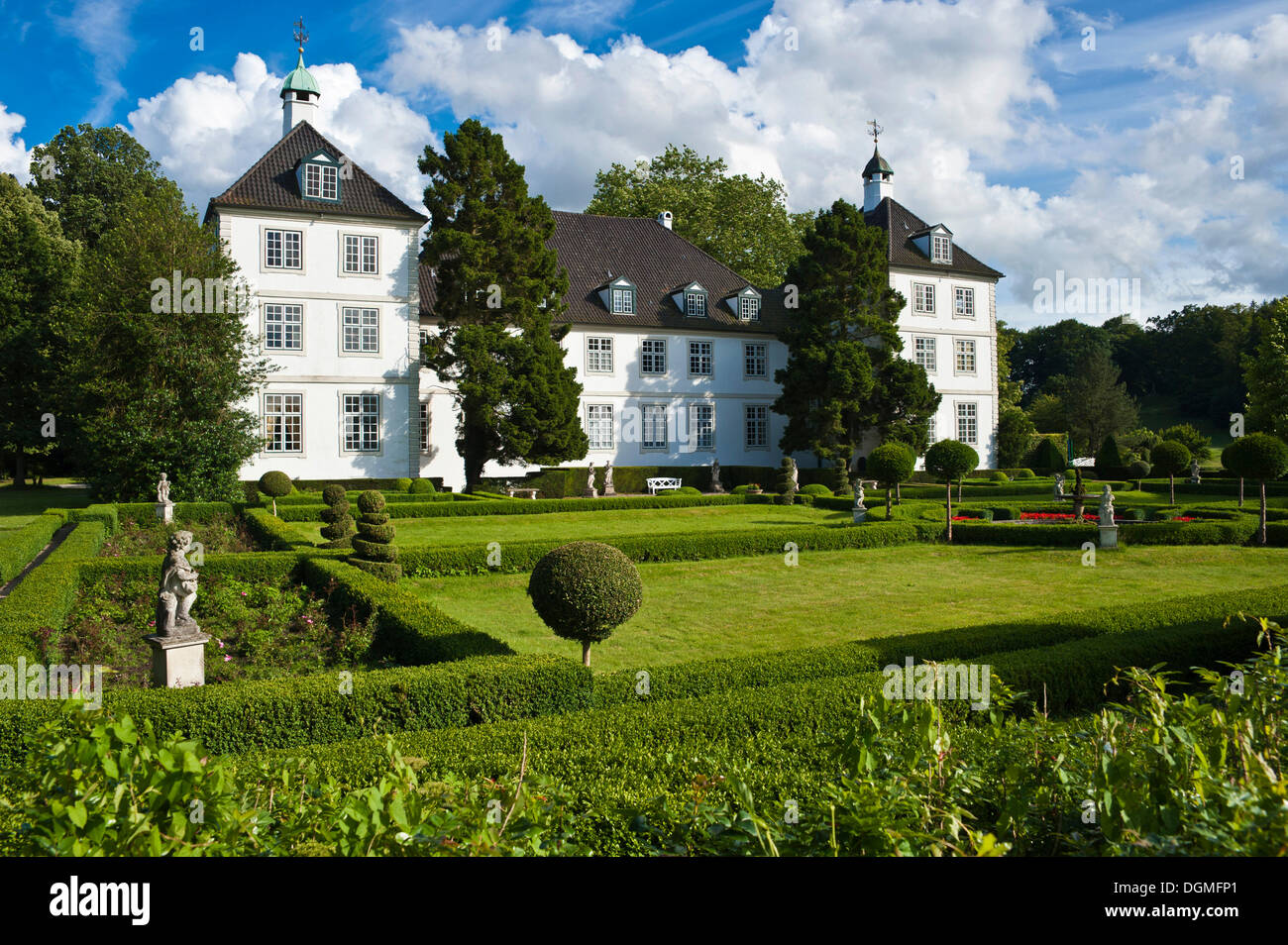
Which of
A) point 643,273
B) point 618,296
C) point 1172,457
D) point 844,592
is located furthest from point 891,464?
point 643,273

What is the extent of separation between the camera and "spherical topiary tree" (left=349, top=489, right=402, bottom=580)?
45.2 ft

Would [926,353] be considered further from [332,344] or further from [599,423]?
[332,344]

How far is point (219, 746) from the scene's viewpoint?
6336 mm

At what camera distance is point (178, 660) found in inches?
315

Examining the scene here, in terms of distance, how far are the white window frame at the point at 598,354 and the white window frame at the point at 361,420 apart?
9.13 meters

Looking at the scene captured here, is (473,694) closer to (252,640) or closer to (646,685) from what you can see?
(646,685)

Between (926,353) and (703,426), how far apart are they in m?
11.0

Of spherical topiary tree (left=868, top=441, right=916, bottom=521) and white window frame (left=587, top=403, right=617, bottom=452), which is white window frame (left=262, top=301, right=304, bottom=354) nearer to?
white window frame (left=587, top=403, right=617, bottom=452)

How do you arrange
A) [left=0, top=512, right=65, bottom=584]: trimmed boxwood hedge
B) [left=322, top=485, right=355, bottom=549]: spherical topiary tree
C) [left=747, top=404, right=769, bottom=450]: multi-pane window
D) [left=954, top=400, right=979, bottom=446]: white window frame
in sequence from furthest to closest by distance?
[left=954, top=400, right=979, bottom=446]: white window frame < [left=747, top=404, right=769, bottom=450]: multi-pane window < [left=322, top=485, right=355, bottom=549]: spherical topiary tree < [left=0, top=512, right=65, bottom=584]: trimmed boxwood hedge

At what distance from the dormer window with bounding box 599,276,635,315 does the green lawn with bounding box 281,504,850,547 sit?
13319mm

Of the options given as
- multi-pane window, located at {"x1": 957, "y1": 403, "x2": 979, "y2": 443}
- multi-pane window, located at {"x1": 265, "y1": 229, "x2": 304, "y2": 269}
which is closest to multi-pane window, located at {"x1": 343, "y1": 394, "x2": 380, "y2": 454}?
multi-pane window, located at {"x1": 265, "y1": 229, "x2": 304, "y2": 269}

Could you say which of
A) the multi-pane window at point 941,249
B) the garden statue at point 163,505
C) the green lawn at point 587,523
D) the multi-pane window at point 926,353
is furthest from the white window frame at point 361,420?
the multi-pane window at point 941,249

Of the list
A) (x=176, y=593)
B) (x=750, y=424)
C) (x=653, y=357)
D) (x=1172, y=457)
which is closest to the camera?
(x=176, y=593)
